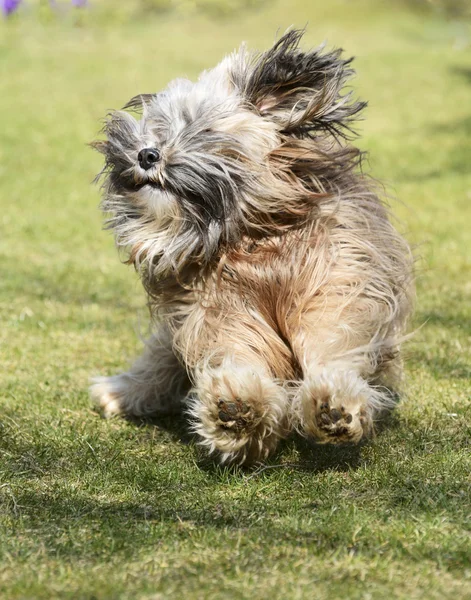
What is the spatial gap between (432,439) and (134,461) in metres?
1.16

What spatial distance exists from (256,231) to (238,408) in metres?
0.70

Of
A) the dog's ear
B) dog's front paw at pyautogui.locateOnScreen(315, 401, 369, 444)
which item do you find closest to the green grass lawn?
dog's front paw at pyautogui.locateOnScreen(315, 401, 369, 444)

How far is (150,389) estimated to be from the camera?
13.8 feet

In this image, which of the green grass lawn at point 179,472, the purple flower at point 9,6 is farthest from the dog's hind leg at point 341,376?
the purple flower at point 9,6

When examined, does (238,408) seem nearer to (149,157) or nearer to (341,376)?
(341,376)

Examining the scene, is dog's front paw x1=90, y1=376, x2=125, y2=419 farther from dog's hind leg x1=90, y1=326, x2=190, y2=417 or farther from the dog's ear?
the dog's ear

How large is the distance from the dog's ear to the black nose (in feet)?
1.39

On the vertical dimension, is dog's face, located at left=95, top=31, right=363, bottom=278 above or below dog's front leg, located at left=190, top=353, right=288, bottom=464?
above

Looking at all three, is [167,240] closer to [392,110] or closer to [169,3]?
[392,110]

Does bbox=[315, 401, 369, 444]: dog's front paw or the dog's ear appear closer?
bbox=[315, 401, 369, 444]: dog's front paw

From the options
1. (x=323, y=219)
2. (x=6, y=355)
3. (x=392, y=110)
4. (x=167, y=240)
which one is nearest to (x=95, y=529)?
(x=167, y=240)

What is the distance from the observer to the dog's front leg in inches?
125

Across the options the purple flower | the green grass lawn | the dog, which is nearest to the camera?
the green grass lawn

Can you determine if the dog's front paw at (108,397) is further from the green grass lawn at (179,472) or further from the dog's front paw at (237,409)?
the dog's front paw at (237,409)
